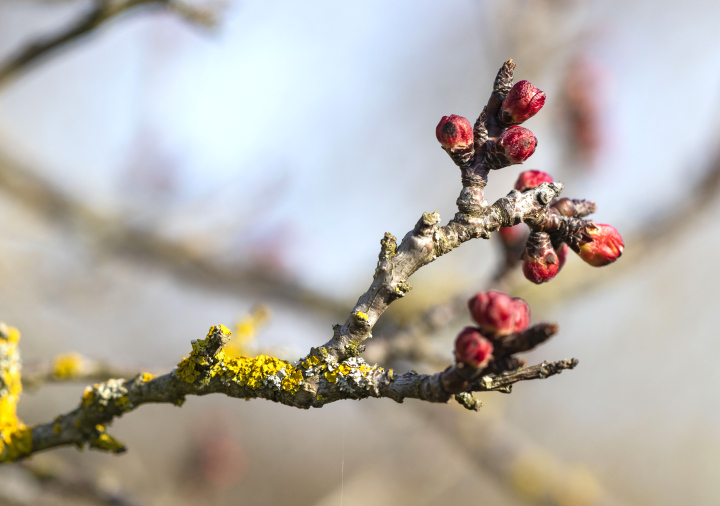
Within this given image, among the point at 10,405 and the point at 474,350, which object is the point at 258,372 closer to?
the point at 474,350

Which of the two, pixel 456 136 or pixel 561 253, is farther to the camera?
pixel 561 253

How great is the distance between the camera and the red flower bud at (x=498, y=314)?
1.12 m

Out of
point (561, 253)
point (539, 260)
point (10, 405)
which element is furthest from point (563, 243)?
point (10, 405)

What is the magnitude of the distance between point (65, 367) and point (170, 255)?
2.32m

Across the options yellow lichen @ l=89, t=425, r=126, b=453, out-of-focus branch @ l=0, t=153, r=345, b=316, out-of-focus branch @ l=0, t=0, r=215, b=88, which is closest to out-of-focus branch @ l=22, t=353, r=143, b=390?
yellow lichen @ l=89, t=425, r=126, b=453

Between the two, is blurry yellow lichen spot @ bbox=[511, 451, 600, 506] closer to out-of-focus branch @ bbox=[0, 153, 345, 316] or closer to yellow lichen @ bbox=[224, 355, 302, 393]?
out-of-focus branch @ bbox=[0, 153, 345, 316]

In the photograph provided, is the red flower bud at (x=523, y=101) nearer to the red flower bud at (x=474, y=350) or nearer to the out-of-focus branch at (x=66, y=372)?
the red flower bud at (x=474, y=350)

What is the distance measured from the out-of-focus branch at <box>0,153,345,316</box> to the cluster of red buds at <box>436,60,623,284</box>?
2.94m

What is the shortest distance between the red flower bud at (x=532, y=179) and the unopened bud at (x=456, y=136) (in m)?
0.26

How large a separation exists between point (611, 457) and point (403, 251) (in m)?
14.8

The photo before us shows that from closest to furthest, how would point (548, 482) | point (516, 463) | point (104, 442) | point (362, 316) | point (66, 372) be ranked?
1. point (362, 316)
2. point (104, 442)
3. point (66, 372)
4. point (516, 463)
5. point (548, 482)

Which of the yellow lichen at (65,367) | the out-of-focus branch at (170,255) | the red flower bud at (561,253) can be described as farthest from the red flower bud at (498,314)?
the out-of-focus branch at (170,255)

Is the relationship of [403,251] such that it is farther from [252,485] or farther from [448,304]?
[252,485]

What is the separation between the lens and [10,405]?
170 cm
